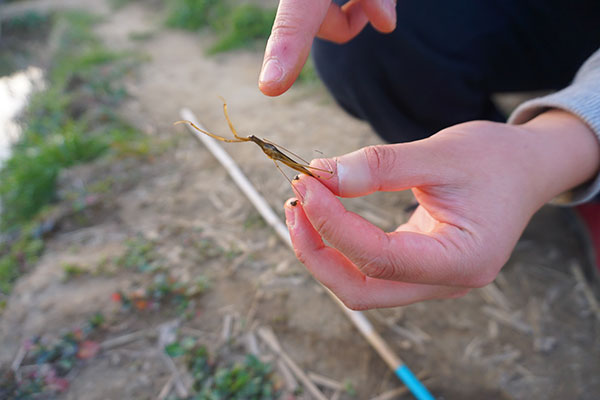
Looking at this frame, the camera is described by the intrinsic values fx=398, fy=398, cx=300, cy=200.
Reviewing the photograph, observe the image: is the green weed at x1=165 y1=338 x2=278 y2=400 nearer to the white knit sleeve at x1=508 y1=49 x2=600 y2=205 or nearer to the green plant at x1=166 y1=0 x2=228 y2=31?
the white knit sleeve at x1=508 y1=49 x2=600 y2=205

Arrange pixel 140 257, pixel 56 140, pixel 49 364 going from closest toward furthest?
pixel 49 364
pixel 140 257
pixel 56 140

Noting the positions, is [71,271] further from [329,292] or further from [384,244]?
[384,244]

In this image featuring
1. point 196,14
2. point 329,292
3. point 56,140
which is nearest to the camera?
point 329,292

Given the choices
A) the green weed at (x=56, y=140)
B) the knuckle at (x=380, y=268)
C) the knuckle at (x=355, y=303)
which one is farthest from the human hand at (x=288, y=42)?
the green weed at (x=56, y=140)

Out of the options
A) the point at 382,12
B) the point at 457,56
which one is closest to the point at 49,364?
the point at 382,12

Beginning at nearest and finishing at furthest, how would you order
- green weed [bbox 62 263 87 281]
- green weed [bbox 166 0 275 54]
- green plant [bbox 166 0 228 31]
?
1. green weed [bbox 62 263 87 281]
2. green weed [bbox 166 0 275 54]
3. green plant [bbox 166 0 228 31]

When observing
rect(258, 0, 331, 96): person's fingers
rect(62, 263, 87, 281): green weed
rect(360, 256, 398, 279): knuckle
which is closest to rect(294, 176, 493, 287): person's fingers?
→ rect(360, 256, 398, 279): knuckle

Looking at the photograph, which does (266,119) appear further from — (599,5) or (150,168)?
(599,5)

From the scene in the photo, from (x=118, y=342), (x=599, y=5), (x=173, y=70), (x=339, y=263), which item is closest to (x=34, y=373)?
(x=118, y=342)
